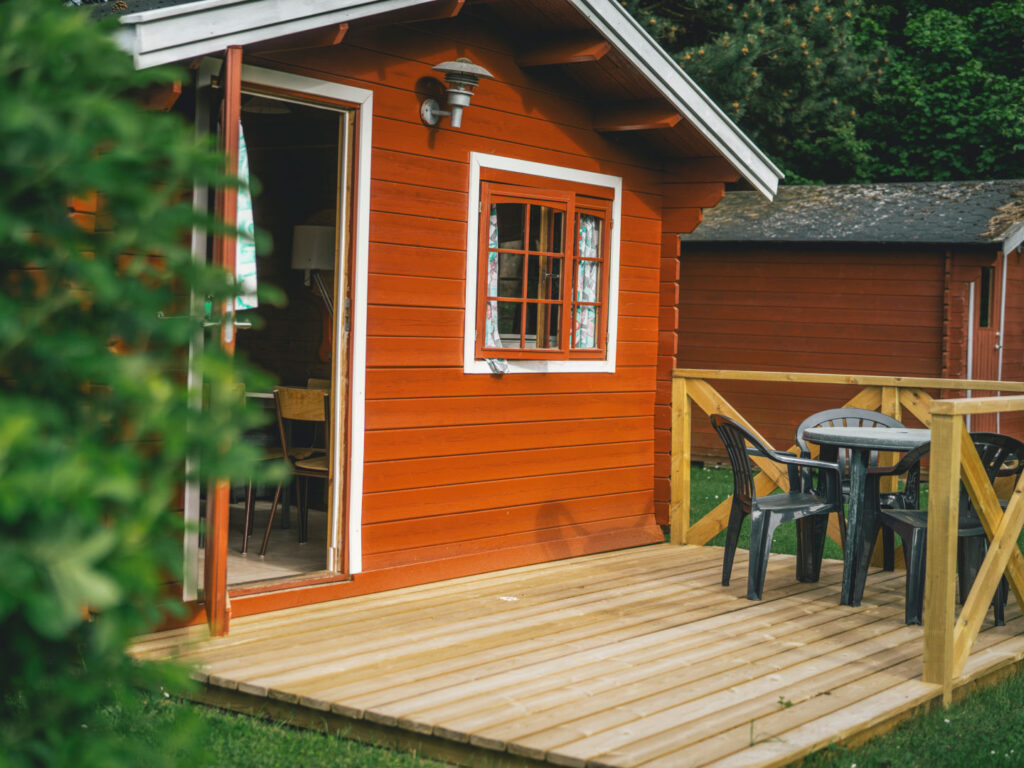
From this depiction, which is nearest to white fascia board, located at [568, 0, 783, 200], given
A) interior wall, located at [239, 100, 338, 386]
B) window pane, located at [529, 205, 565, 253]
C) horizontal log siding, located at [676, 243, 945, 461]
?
window pane, located at [529, 205, 565, 253]

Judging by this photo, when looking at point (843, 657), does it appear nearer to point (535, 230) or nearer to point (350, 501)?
point (350, 501)

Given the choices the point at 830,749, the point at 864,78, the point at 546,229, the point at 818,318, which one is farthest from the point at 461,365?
the point at 864,78

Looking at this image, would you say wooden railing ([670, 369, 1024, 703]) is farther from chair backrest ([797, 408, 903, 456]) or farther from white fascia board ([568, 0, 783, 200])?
white fascia board ([568, 0, 783, 200])

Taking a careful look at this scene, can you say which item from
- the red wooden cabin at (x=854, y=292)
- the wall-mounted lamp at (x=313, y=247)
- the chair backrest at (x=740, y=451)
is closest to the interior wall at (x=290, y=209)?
the wall-mounted lamp at (x=313, y=247)

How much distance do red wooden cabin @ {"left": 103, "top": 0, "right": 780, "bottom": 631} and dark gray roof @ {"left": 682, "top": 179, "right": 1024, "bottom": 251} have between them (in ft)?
18.6

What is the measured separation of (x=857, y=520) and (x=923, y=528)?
0.35 m

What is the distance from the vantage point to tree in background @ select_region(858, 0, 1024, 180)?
21.2 metres

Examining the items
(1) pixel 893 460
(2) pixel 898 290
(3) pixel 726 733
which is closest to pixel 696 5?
(2) pixel 898 290

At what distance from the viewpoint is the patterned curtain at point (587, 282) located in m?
7.05

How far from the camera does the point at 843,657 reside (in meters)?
4.79

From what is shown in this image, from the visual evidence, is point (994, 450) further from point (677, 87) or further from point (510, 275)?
point (677, 87)

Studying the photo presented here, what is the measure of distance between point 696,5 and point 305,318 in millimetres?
13006

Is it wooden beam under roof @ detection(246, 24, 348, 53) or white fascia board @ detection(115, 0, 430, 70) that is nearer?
white fascia board @ detection(115, 0, 430, 70)

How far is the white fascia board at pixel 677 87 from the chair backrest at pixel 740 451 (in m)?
2.01
